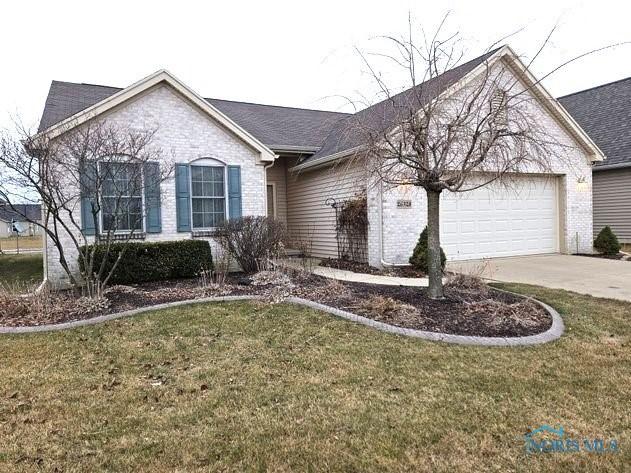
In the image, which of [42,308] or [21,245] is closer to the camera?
[42,308]

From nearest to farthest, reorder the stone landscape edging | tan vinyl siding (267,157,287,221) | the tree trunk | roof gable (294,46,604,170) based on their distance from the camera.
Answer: the stone landscape edging, the tree trunk, roof gable (294,46,604,170), tan vinyl siding (267,157,287,221)

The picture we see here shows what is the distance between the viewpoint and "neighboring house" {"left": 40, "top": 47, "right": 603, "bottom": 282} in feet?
34.6

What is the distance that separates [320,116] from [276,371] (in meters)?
15.1

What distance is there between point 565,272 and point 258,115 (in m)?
11.7

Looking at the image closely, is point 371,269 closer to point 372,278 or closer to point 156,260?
point 372,278

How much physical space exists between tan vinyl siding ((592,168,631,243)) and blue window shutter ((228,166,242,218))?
13091 mm

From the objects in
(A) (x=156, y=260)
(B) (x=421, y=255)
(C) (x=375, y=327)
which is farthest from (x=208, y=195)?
(C) (x=375, y=327)

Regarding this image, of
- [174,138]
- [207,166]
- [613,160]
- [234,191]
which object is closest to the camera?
[174,138]

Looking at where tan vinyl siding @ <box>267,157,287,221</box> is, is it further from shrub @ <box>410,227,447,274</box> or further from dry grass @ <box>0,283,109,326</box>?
dry grass @ <box>0,283,109,326</box>

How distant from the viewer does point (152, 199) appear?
33.6 ft

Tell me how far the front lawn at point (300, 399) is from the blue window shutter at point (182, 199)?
5262 millimetres

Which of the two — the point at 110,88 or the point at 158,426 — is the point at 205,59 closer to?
the point at 110,88

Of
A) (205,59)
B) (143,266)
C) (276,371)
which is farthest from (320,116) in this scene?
(276,371)

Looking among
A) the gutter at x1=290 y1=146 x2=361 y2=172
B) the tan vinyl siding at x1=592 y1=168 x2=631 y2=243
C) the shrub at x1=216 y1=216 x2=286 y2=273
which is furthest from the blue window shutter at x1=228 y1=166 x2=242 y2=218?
the tan vinyl siding at x1=592 y1=168 x2=631 y2=243
